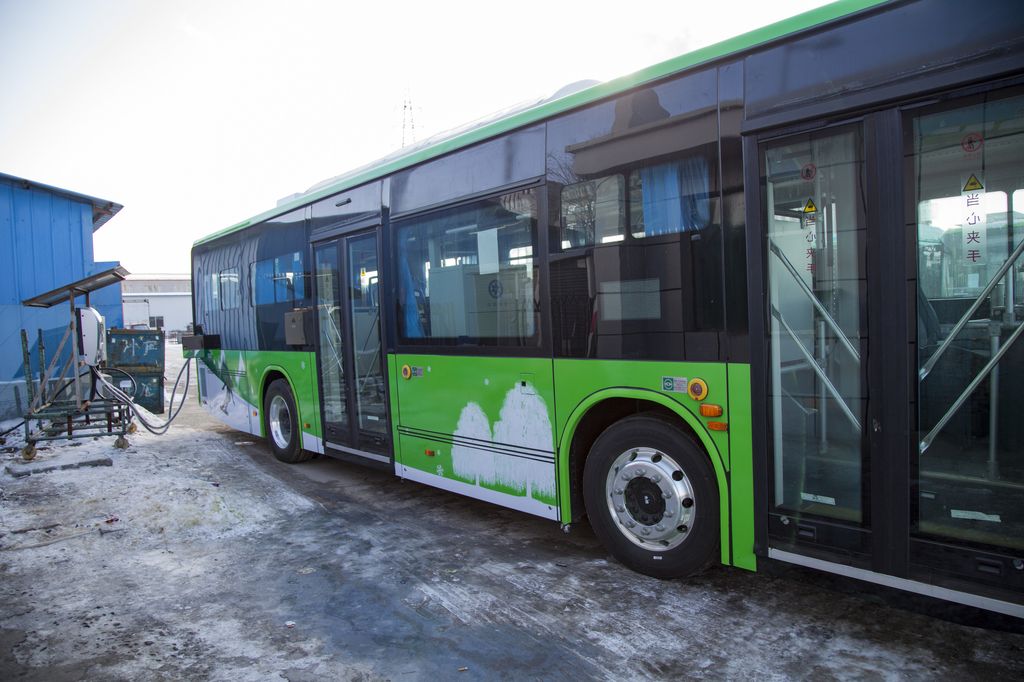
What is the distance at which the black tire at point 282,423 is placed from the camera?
8.37m

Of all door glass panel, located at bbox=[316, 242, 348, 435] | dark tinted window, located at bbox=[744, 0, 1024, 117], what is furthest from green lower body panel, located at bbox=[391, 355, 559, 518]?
dark tinted window, located at bbox=[744, 0, 1024, 117]

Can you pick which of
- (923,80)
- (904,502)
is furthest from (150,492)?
(923,80)

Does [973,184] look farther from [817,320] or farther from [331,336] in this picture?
[331,336]

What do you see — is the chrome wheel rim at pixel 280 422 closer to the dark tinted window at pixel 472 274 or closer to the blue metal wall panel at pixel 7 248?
the dark tinted window at pixel 472 274

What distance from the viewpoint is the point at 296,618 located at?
4.00 metres

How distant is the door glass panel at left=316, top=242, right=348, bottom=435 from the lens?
729 cm

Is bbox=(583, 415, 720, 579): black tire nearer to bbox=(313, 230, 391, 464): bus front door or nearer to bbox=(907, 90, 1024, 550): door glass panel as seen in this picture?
bbox=(907, 90, 1024, 550): door glass panel

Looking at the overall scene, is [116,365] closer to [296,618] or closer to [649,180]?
[296,618]

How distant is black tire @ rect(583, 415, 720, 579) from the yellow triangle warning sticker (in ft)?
6.38

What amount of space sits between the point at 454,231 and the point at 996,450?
4.03 m

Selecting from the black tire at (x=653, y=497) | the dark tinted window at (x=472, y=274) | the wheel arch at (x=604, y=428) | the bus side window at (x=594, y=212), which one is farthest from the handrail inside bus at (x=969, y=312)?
the dark tinted window at (x=472, y=274)

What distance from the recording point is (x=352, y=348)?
7082 millimetres

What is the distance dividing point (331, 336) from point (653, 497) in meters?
4.58

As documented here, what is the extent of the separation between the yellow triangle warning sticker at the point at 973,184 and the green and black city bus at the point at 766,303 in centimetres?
3
